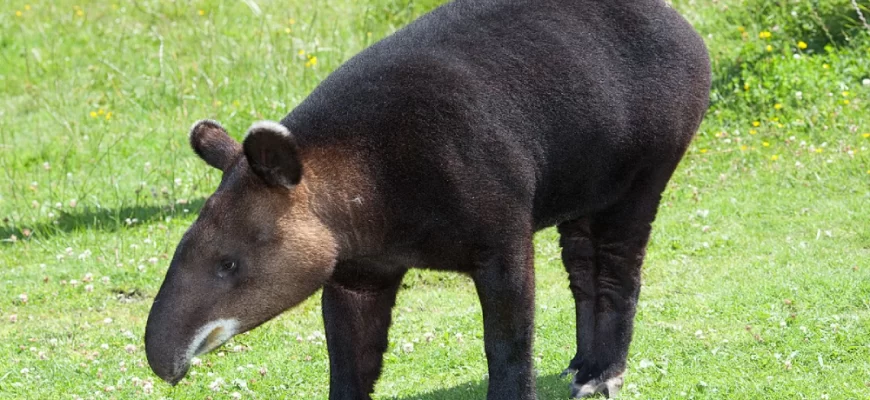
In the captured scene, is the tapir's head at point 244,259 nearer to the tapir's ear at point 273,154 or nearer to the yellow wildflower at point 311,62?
the tapir's ear at point 273,154

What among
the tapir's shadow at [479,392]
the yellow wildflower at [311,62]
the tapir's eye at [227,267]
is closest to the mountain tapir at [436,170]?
the tapir's eye at [227,267]

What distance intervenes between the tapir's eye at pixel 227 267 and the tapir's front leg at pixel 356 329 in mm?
890

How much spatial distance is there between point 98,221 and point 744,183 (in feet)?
16.6

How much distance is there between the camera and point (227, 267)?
5.24 m

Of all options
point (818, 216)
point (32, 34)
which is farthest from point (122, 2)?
point (818, 216)

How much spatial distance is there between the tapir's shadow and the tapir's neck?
1625mm

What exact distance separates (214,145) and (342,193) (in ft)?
1.99

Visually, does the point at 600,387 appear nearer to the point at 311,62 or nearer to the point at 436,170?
the point at 436,170

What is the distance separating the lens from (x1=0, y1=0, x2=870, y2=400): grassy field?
7.24m

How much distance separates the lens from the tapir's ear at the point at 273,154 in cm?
507

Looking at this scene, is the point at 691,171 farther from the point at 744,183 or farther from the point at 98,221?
the point at 98,221

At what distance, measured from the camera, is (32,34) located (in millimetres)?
15359

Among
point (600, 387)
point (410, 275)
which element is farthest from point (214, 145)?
point (410, 275)

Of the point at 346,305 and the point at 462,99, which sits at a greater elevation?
the point at 462,99
